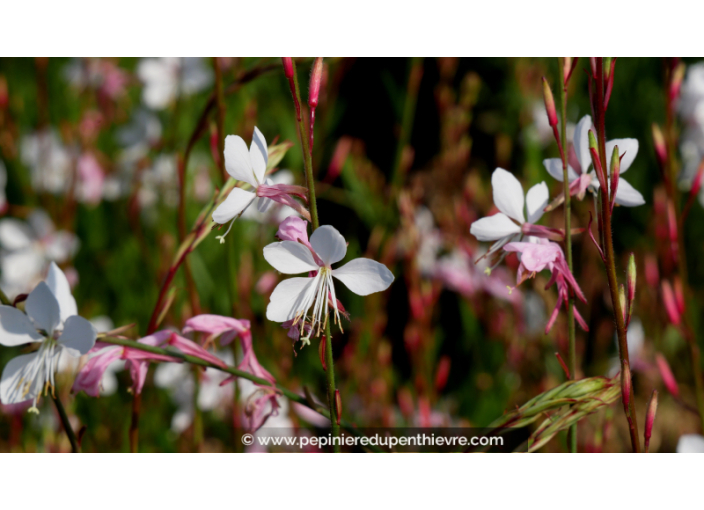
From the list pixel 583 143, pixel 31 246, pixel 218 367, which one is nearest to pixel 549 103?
pixel 583 143

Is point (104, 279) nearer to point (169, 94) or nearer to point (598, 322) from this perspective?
point (169, 94)

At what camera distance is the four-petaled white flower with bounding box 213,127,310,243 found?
0.49 m

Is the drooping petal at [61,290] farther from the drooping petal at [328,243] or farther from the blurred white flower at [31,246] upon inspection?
the blurred white flower at [31,246]

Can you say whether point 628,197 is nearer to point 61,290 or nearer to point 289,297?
point 289,297

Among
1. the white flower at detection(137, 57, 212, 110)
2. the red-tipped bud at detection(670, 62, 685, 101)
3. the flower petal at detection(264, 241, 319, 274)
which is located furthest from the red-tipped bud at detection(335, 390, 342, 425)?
the white flower at detection(137, 57, 212, 110)

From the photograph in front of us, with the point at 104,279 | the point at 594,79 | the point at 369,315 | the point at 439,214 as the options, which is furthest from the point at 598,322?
the point at 104,279

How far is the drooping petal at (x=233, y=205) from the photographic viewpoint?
0.49m

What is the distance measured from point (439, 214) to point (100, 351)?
3.25 ft

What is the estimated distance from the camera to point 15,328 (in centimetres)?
55

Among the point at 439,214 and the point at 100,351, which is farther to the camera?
the point at 439,214

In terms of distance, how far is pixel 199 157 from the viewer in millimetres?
1772

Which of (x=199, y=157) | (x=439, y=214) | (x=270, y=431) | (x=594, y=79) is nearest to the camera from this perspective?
(x=594, y=79)

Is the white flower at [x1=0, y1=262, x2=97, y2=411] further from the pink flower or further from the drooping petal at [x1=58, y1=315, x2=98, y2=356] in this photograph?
the pink flower

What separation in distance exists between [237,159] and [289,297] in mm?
142
